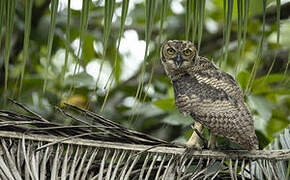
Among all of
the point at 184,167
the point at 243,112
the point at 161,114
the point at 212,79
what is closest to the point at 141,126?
the point at 161,114

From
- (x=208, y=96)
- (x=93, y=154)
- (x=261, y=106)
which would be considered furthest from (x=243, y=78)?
(x=93, y=154)

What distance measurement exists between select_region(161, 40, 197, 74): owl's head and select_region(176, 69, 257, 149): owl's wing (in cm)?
17

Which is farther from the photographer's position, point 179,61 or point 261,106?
point 261,106

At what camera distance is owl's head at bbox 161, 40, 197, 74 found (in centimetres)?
340

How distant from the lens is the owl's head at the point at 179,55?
3404 mm

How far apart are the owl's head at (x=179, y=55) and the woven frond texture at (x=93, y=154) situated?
3.81 feet

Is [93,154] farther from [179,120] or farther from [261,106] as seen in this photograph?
[261,106]

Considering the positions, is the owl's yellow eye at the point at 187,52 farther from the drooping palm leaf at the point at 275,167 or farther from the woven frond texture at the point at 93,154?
the woven frond texture at the point at 93,154

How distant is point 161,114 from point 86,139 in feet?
9.01

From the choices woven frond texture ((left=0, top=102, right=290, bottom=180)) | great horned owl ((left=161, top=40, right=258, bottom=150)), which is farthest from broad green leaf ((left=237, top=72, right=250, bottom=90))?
woven frond texture ((left=0, top=102, right=290, bottom=180))

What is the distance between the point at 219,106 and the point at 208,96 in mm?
116

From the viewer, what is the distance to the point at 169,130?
172 inches

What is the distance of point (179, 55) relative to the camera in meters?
3.40

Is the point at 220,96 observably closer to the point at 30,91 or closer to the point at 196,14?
the point at 196,14
